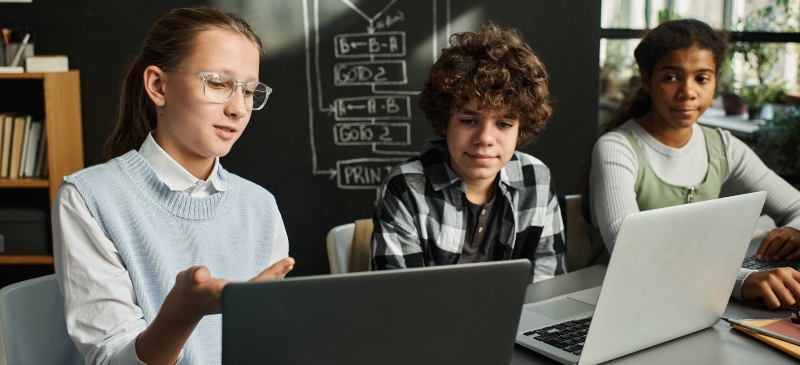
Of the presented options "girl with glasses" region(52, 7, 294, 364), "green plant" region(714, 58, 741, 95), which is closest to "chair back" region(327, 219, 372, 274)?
"girl with glasses" region(52, 7, 294, 364)

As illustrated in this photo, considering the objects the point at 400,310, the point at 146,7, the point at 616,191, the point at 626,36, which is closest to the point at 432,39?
the point at 626,36

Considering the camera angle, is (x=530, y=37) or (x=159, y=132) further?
(x=530, y=37)

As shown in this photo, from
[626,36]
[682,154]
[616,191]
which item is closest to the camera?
[616,191]

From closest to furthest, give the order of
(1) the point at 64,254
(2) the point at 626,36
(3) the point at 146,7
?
1. (1) the point at 64,254
2. (3) the point at 146,7
3. (2) the point at 626,36

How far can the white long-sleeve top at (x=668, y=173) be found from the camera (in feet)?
6.14

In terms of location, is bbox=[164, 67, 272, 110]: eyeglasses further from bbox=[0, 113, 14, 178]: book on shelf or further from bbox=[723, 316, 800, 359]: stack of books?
bbox=[0, 113, 14, 178]: book on shelf

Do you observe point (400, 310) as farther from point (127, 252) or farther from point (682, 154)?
point (682, 154)

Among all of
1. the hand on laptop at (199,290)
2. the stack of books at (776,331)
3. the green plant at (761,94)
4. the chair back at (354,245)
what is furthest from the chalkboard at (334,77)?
the hand on laptop at (199,290)

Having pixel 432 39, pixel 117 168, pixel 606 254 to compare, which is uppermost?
pixel 432 39

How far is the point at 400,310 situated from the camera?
0.74m

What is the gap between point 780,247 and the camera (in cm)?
173

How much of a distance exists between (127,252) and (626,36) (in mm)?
2780

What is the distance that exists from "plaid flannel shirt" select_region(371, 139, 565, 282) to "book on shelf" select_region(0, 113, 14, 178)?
2.05 meters

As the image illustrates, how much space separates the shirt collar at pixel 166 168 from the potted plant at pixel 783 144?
3.11 metres
